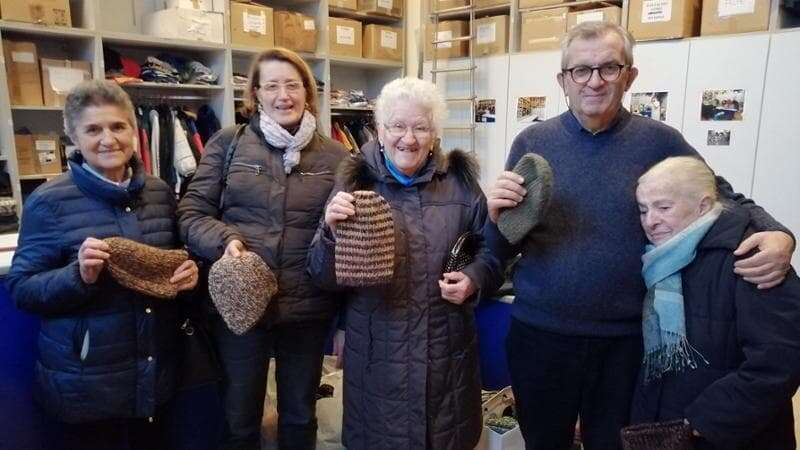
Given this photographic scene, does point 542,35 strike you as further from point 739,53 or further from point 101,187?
point 101,187

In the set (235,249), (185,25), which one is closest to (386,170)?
(235,249)

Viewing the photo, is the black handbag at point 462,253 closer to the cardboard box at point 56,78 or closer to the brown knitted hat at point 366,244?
the brown knitted hat at point 366,244

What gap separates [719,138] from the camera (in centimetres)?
349

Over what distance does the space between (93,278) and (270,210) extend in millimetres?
484

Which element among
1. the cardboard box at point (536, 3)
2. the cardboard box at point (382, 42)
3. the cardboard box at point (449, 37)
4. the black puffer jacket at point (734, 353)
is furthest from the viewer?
the cardboard box at point (382, 42)

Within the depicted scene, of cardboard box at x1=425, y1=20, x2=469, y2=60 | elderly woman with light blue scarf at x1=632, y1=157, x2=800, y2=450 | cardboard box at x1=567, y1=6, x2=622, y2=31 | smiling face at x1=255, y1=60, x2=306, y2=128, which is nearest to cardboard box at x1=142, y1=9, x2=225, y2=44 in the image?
cardboard box at x1=425, y1=20, x2=469, y2=60

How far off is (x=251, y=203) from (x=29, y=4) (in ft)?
7.98

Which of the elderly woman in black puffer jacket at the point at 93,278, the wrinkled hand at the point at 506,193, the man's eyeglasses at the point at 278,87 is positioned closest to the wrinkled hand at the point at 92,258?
the elderly woman in black puffer jacket at the point at 93,278

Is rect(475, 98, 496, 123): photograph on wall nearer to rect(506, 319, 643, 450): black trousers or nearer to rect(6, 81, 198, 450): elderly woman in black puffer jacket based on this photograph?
rect(506, 319, 643, 450): black trousers

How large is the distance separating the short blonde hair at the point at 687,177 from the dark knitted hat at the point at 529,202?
0.73 ft

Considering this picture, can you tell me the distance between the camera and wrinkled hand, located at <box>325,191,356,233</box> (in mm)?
1354

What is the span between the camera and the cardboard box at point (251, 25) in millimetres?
3903

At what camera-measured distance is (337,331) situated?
1736 mm

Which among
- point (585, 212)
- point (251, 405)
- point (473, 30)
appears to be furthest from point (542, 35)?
point (251, 405)
